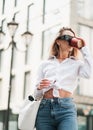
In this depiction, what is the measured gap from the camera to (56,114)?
289 centimetres

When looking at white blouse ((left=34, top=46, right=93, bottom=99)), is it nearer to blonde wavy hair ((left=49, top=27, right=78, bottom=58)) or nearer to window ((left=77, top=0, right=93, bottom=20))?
blonde wavy hair ((left=49, top=27, right=78, bottom=58))

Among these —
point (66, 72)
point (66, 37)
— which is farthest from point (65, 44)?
point (66, 72)

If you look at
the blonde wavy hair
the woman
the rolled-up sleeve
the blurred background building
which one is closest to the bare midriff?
→ the woman

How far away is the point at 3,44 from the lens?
86.1 feet

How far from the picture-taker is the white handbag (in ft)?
9.78

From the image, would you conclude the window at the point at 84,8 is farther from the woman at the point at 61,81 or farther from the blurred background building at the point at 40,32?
the woman at the point at 61,81

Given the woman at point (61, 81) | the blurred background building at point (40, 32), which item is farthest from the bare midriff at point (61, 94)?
the blurred background building at point (40, 32)

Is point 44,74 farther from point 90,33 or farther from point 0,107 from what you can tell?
point 0,107

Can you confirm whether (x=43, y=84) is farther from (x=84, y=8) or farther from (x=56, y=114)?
(x=84, y=8)

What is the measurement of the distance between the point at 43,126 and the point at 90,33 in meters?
19.4

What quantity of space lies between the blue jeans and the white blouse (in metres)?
0.07

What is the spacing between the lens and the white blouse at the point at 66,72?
3014 mm

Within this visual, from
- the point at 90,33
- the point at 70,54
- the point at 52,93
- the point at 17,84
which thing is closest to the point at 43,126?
the point at 52,93

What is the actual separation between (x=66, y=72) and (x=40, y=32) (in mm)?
19852
